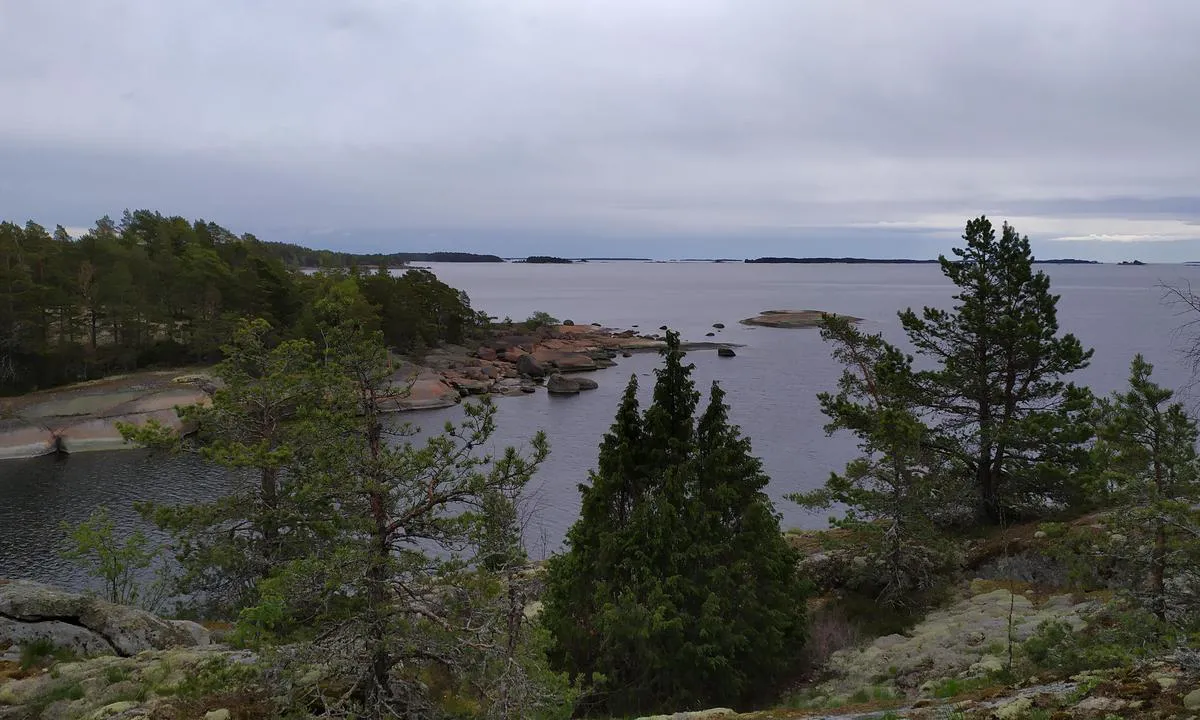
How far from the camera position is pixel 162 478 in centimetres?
3691

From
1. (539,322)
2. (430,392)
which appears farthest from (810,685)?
(539,322)

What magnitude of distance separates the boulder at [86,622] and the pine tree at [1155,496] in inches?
631

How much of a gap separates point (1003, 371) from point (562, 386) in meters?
44.8

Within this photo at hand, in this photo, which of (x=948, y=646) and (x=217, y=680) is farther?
(x=948, y=646)

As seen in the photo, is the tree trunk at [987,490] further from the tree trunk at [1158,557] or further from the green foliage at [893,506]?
the tree trunk at [1158,557]

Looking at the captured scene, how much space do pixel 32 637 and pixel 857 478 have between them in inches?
717

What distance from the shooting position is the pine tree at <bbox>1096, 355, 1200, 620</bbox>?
34.2 feet

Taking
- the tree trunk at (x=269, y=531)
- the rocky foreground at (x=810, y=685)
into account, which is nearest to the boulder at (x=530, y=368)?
the tree trunk at (x=269, y=531)

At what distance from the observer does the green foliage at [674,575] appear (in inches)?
567

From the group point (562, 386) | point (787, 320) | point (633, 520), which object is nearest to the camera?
point (633, 520)

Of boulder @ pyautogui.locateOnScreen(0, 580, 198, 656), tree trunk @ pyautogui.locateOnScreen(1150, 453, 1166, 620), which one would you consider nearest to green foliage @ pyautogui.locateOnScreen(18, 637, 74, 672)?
boulder @ pyautogui.locateOnScreen(0, 580, 198, 656)

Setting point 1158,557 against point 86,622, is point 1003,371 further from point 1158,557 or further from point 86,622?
point 86,622

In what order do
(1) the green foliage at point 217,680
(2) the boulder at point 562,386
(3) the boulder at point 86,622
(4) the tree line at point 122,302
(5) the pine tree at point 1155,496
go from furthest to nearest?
(2) the boulder at point 562,386 < (4) the tree line at point 122,302 < (3) the boulder at point 86,622 < (5) the pine tree at point 1155,496 < (1) the green foliage at point 217,680

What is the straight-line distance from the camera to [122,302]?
180 feet
